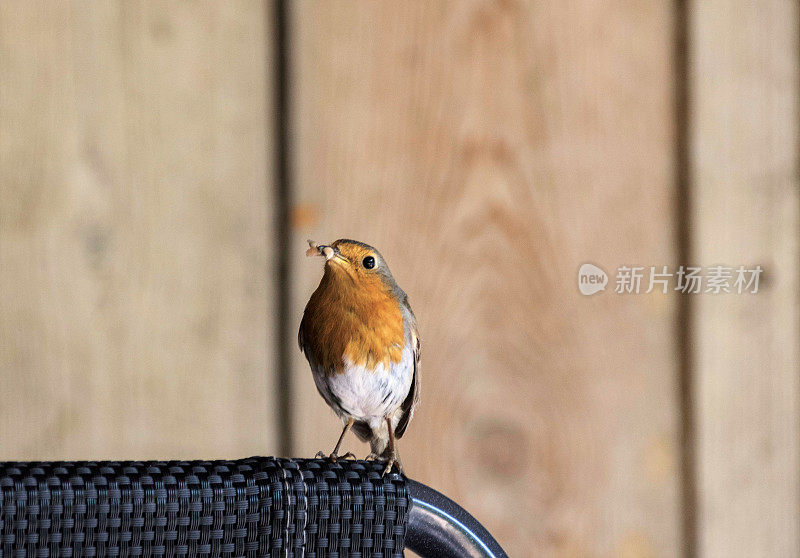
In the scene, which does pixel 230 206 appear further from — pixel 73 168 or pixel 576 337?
pixel 576 337

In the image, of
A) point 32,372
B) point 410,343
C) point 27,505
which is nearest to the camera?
point 27,505

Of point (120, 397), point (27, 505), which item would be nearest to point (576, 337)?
point (120, 397)

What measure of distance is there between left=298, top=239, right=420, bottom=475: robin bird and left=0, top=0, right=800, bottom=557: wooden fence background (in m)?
0.67

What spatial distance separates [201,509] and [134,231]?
118 centimetres

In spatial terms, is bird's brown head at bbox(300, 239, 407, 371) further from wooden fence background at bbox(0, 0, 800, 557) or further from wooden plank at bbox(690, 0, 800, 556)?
wooden plank at bbox(690, 0, 800, 556)

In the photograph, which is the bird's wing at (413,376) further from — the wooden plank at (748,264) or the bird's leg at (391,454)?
the wooden plank at (748,264)

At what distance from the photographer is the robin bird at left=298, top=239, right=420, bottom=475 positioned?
0.97 m

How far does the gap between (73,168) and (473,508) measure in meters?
1.07

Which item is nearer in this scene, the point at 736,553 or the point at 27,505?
the point at 27,505

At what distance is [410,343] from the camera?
3.48 feet

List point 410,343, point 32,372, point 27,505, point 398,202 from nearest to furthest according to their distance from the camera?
point 27,505 → point 410,343 → point 32,372 → point 398,202

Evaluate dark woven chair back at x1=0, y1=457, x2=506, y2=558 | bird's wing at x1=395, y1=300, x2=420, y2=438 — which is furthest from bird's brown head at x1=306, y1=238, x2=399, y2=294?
dark woven chair back at x1=0, y1=457, x2=506, y2=558

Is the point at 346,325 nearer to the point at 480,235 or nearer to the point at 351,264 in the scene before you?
the point at 351,264

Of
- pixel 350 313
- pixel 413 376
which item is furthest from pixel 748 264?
pixel 350 313
